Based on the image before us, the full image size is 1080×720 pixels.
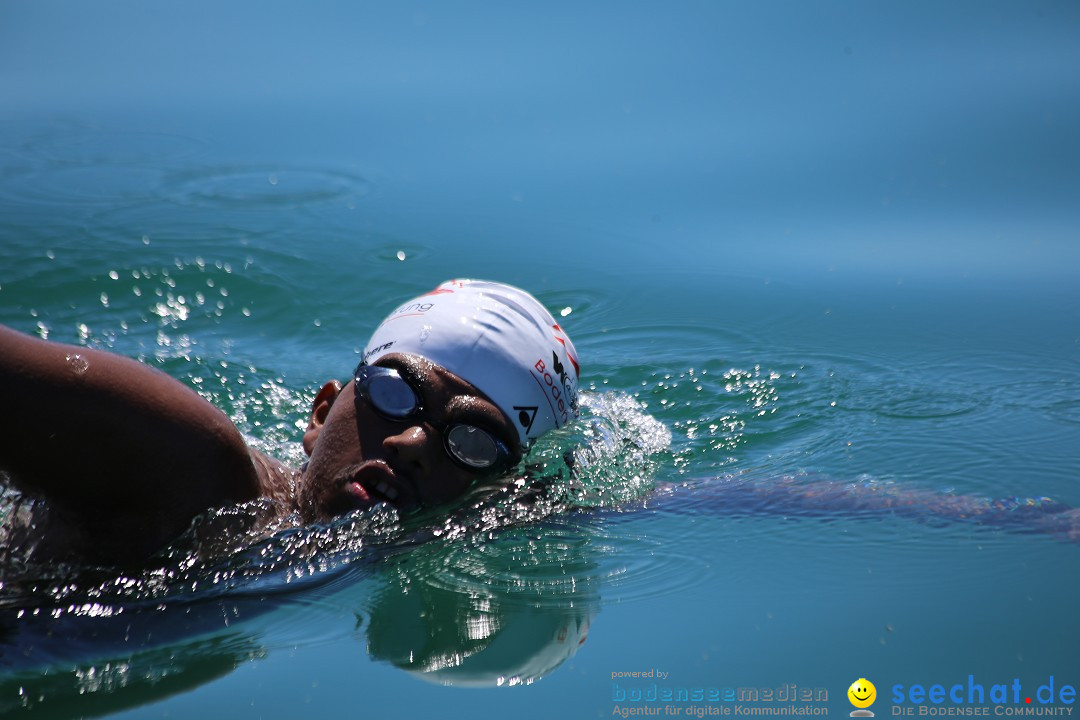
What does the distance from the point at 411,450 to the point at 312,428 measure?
0.72 metres

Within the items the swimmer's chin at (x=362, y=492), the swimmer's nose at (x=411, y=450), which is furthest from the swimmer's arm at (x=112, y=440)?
the swimmer's nose at (x=411, y=450)

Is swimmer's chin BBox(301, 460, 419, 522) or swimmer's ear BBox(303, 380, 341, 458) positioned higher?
swimmer's ear BBox(303, 380, 341, 458)

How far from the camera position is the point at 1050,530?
A: 13.3 feet

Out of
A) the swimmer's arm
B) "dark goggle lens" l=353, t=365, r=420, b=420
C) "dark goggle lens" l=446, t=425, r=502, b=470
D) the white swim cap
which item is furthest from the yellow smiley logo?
the swimmer's arm

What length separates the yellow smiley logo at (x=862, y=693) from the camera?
119 inches

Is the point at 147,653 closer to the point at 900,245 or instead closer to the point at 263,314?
the point at 263,314

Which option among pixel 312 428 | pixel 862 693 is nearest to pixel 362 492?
pixel 312 428

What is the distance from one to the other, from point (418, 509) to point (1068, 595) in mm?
2080

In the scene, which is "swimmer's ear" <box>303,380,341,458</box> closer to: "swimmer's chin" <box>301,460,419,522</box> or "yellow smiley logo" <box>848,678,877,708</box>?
"swimmer's chin" <box>301,460,419,522</box>

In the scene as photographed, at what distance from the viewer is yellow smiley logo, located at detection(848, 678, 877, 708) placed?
119 inches

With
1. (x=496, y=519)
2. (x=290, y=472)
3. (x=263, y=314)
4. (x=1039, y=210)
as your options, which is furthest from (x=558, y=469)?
(x=1039, y=210)

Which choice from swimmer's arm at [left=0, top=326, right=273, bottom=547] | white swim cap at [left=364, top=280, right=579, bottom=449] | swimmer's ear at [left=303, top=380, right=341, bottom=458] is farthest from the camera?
swimmer's ear at [left=303, top=380, right=341, bottom=458]

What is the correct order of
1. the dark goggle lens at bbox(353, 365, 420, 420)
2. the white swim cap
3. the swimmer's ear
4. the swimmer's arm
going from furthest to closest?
the swimmer's ear < the white swim cap < the dark goggle lens at bbox(353, 365, 420, 420) < the swimmer's arm

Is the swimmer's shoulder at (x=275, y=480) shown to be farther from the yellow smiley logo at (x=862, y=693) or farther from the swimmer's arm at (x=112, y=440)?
the yellow smiley logo at (x=862, y=693)
